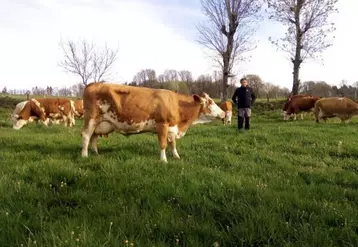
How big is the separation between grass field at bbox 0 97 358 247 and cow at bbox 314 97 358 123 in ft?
38.4

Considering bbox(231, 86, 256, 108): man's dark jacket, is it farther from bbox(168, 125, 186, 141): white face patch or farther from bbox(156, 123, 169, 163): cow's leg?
bbox(156, 123, 169, 163): cow's leg

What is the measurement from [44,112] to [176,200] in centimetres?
1775

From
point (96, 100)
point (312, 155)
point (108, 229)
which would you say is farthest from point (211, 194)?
point (312, 155)

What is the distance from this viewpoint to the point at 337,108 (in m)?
18.9

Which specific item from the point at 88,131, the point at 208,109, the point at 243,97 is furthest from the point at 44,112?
the point at 208,109

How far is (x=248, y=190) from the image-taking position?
5.24m

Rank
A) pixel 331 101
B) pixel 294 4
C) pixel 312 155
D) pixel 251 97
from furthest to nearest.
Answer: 1. pixel 294 4
2. pixel 331 101
3. pixel 251 97
4. pixel 312 155

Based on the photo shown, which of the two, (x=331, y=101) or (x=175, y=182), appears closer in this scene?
(x=175, y=182)

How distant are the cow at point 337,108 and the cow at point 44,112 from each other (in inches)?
563

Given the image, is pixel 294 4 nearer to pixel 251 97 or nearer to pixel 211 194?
pixel 251 97

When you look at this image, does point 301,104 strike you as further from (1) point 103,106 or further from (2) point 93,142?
(1) point 103,106

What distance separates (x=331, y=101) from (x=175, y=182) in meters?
16.0

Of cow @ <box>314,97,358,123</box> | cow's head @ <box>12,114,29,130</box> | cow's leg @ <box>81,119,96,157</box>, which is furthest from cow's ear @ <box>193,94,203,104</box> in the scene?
cow's head @ <box>12,114,29,130</box>

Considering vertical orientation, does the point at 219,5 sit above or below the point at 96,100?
above
